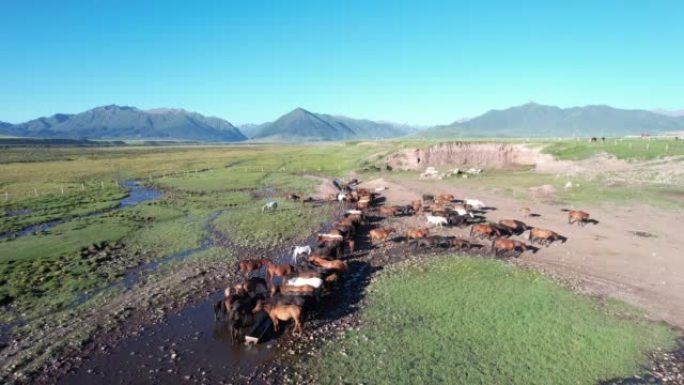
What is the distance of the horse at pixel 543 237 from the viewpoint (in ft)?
66.8

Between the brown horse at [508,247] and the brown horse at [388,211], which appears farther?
the brown horse at [388,211]

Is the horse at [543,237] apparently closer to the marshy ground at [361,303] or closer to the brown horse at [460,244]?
the marshy ground at [361,303]

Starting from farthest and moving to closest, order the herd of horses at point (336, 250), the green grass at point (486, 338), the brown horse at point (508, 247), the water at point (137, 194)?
the water at point (137, 194) < the brown horse at point (508, 247) < the herd of horses at point (336, 250) < the green grass at point (486, 338)

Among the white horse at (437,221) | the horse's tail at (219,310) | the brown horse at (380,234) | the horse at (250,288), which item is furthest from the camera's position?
the white horse at (437,221)

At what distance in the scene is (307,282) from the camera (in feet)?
47.3

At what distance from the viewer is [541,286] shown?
15.1 meters

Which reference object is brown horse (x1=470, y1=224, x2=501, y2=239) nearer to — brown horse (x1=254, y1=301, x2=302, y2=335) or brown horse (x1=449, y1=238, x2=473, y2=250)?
brown horse (x1=449, y1=238, x2=473, y2=250)

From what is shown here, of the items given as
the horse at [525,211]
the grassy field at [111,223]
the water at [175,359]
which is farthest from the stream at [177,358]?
the horse at [525,211]

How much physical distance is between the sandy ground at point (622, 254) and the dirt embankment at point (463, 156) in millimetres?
23977

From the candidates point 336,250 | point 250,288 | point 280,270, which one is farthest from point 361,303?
point 336,250

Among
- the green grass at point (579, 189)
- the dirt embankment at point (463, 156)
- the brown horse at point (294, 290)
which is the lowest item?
the brown horse at point (294, 290)

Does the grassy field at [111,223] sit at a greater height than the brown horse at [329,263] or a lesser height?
lesser

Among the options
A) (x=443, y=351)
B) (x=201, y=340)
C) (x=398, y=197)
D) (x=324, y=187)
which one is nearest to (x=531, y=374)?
(x=443, y=351)

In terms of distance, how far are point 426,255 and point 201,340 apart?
1079 centimetres
